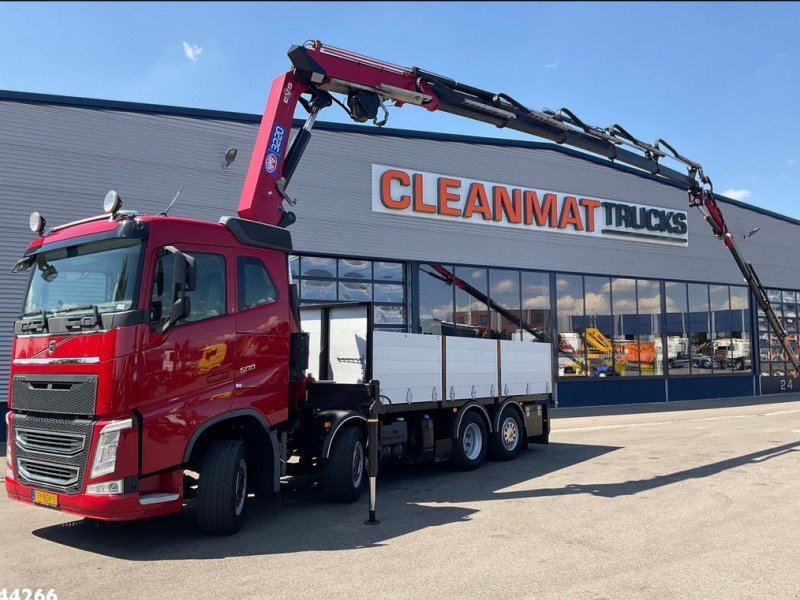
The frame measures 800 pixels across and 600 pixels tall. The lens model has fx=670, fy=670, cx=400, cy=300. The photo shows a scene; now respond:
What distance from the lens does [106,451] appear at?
5.95 metres

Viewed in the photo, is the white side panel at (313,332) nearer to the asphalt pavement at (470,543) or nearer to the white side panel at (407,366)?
the white side panel at (407,366)

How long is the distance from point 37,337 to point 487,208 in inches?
665

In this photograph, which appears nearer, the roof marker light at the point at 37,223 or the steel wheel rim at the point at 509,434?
the roof marker light at the point at 37,223

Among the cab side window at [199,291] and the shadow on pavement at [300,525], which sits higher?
the cab side window at [199,291]

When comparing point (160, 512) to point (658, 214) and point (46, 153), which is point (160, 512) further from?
point (658, 214)

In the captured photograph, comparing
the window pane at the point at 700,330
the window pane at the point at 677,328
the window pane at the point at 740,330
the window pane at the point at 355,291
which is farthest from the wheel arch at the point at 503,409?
the window pane at the point at 740,330

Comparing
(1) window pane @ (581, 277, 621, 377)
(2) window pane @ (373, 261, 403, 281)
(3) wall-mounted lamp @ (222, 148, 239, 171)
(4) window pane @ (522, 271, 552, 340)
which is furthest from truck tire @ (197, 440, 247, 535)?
(1) window pane @ (581, 277, 621, 377)

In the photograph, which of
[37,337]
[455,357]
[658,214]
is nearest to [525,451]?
[455,357]

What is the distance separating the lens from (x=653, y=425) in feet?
58.2

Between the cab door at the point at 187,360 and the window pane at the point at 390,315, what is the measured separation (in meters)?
12.5

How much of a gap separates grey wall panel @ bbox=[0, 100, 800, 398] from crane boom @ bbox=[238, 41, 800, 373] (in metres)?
7.21

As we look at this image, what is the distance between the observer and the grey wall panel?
49.8ft

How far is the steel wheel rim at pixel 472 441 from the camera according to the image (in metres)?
11.0

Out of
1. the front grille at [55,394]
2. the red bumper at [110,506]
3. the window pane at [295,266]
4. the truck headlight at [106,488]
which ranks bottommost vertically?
the red bumper at [110,506]
